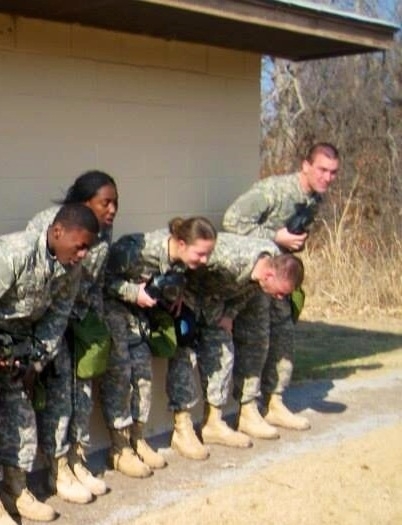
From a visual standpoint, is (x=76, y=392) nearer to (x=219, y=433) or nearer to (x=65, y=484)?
(x=65, y=484)

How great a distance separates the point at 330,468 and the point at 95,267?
1.87 meters

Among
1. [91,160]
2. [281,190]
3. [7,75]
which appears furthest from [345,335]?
[7,75]

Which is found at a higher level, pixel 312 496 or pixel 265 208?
pixel 265 208

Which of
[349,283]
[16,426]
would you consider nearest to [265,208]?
[16,426]

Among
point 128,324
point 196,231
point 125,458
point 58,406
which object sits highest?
point 196,231

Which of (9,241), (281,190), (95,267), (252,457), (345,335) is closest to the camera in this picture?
(9,241)

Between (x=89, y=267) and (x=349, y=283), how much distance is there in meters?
8.54

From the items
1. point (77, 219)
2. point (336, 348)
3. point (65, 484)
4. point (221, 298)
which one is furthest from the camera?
point (336, 348)

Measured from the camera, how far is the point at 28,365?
5.39m

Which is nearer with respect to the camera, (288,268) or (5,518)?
(5,518)

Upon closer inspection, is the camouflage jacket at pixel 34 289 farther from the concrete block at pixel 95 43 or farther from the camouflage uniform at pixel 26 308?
the concrete block at pixel 95 43

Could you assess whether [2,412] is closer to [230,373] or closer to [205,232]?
[205,232]

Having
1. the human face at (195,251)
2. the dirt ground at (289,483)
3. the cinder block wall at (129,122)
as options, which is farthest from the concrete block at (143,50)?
the dirt ground at (289,483)

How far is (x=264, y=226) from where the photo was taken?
24.6 ft
